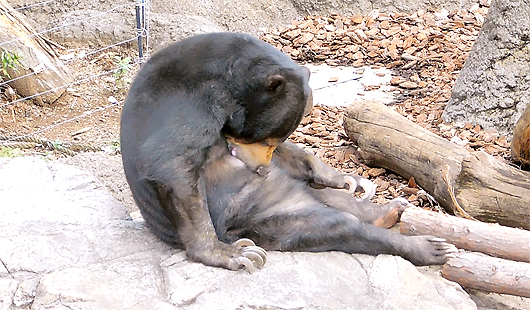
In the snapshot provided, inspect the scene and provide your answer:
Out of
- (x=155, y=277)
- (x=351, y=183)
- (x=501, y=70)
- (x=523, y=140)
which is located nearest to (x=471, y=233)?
(x=351, y=183)

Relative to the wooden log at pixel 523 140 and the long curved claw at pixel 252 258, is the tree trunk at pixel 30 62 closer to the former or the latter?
the long curved claw at pixel 252 258

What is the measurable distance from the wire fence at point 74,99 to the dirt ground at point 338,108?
0.04ft

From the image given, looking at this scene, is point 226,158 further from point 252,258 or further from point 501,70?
point 501,70

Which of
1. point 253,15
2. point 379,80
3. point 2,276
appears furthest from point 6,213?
point 253,15

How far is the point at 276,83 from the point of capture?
308 centimetres

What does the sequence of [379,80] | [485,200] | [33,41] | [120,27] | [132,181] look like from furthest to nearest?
[120,27]
[379,80]
[33,41]
[485,200]
[132,181]

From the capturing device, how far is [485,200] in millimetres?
4344

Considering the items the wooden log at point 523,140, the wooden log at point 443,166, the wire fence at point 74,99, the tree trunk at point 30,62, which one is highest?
the wooden log at point 523,140

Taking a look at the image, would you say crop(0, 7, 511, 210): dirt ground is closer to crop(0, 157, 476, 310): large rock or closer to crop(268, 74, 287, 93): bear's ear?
crop(0, 157, 476, 310): large rock

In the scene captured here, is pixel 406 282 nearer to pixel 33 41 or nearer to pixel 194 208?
pixel 194 208

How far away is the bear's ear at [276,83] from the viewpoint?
3.05 meters

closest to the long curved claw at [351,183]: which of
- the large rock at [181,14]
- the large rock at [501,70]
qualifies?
the large rock at [501,70]

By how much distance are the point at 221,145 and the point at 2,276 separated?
118cm

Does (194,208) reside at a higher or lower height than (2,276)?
higher
